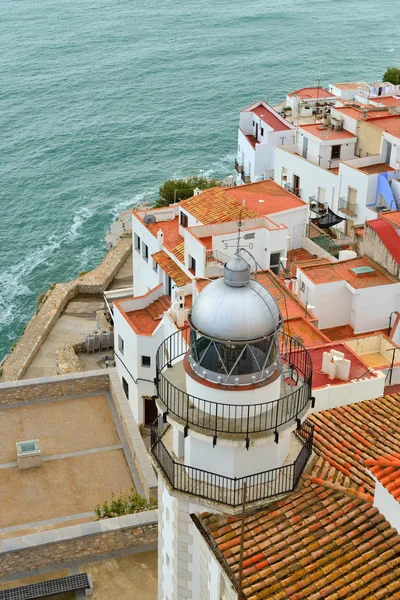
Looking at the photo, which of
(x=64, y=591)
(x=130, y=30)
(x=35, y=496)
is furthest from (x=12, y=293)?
(x=130, y=30)

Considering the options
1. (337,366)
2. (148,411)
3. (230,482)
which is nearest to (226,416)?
(230,482)

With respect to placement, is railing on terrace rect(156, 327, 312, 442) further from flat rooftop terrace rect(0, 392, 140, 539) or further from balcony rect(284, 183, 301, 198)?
balcony rect(284, 183, 301, 198)

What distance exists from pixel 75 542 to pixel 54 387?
34.1ft

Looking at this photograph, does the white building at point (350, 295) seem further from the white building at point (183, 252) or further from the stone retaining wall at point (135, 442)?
the stone retaining wall at point (135, 442)

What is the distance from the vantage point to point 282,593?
1515 centimetres

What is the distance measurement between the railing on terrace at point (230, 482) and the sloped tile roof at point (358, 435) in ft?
3.51

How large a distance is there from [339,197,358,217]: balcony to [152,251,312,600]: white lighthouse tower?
37166 millimetres

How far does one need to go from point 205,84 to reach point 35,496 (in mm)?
107220

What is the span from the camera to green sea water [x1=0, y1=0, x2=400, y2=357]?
85.1 metres

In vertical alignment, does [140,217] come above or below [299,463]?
below

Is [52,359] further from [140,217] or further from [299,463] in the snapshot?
[299,463]

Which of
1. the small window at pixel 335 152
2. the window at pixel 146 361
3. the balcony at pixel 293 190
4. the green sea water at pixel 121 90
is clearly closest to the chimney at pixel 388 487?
the window at pixel 146 361

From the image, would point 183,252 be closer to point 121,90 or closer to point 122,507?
point 122,507

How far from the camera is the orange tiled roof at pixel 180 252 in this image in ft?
142
